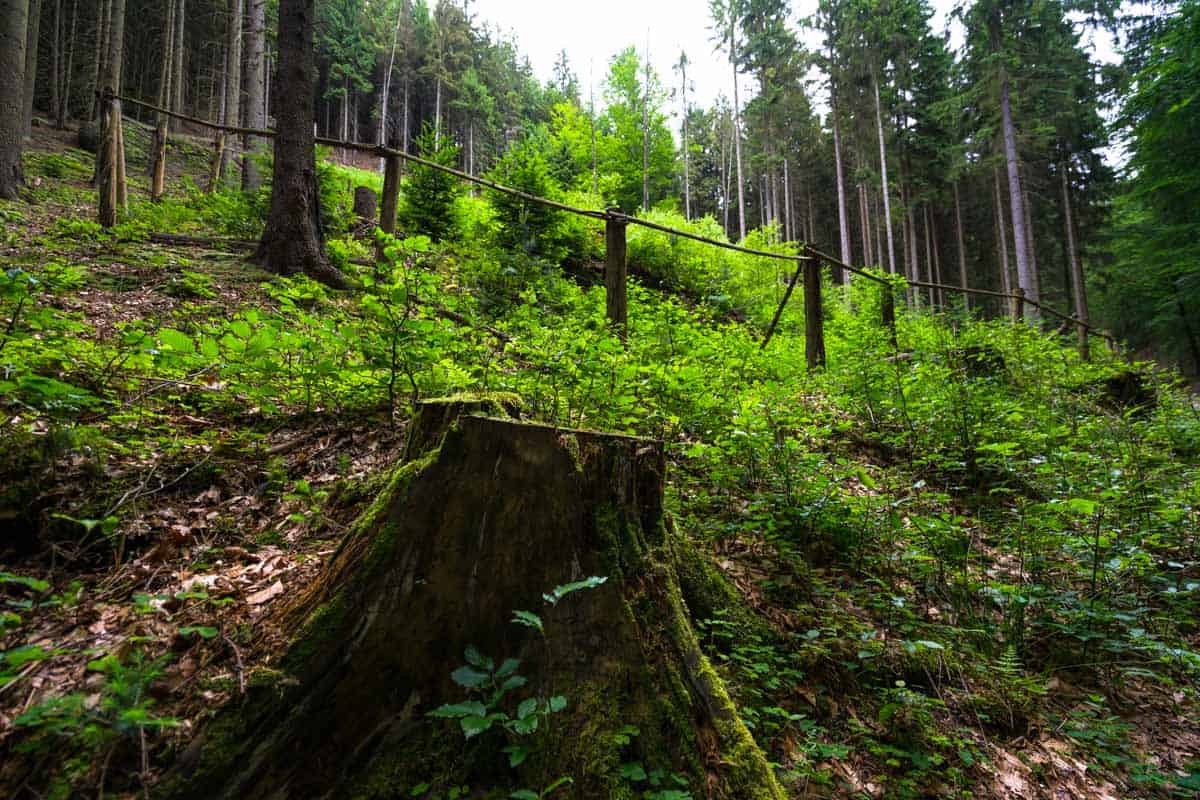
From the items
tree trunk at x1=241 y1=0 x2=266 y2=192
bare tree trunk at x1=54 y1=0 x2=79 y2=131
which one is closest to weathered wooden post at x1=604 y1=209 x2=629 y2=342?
tree trunk at x1=241 y1=0 x2=266 y2=192

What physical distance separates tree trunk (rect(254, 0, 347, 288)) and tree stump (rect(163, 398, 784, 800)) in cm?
509

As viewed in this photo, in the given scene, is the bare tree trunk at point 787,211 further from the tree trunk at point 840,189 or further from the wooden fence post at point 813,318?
the wooden fence post at point 813,318

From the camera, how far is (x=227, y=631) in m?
1.73

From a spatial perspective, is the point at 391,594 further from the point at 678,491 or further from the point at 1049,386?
the point at 1049,386

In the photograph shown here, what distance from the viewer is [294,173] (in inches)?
233

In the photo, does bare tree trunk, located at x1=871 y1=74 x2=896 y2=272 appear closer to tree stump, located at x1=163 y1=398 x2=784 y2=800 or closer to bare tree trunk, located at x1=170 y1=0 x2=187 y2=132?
tree stump, located at x1=163 y1=398 x2=784 y2=800

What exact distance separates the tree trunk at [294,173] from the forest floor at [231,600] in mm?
2739

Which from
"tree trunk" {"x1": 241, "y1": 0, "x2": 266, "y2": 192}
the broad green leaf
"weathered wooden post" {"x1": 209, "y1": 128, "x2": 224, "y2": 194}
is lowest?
the broad green leaf

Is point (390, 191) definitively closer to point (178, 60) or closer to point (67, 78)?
point (178, 60)

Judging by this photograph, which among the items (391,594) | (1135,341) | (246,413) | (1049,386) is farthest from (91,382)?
(1135,341)

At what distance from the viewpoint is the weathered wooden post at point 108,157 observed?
22.0 ft

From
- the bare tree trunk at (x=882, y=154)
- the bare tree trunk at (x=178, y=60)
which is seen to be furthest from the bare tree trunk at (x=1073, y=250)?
the bare tree trunk at (x=178, y=60)

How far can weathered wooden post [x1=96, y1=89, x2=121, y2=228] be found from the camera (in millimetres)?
6707

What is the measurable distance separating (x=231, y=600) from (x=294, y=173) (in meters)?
5.58
